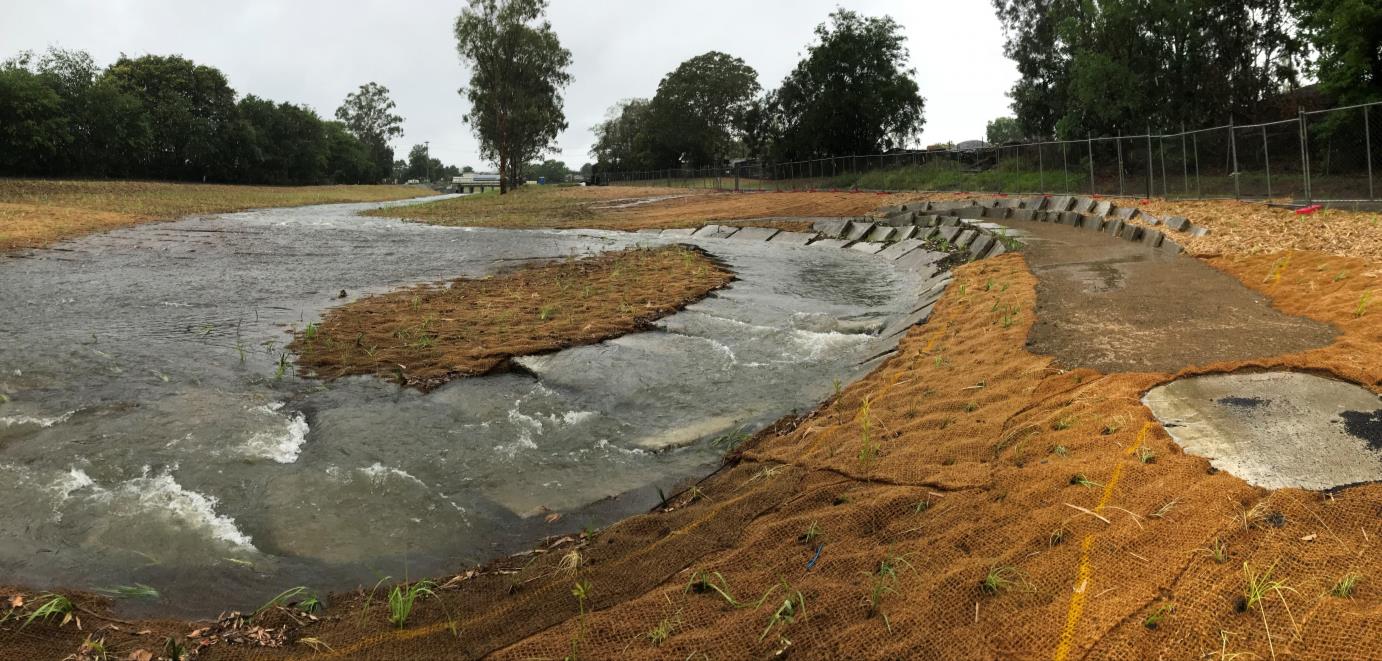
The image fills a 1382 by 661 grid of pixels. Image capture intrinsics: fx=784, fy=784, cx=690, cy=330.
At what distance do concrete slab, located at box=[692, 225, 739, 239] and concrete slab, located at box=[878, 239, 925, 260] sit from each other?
6.04 metres

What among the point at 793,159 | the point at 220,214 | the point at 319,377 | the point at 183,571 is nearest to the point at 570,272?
the point at 319,377

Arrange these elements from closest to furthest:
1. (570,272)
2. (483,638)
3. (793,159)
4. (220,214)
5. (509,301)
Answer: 1. (483,638)
2. (509,301)
3. (570,272)
4. (220,214)
5. (793,159)

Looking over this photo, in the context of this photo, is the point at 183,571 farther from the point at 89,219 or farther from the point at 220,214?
the point at 220,214

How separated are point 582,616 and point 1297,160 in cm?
2498

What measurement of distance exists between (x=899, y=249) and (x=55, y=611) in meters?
16.6

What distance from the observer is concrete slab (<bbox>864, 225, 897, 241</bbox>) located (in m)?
19.4

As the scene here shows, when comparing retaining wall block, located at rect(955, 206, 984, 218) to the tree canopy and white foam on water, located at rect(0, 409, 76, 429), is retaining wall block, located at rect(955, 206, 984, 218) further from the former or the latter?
the tree canopy

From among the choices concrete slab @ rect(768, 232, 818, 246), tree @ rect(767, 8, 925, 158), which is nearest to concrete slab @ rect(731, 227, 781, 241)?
concrete slab @ rect(768, 232, 818, 246)

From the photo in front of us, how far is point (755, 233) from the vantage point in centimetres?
2297

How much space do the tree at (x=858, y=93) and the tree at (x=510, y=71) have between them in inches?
865

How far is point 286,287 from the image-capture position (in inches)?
515

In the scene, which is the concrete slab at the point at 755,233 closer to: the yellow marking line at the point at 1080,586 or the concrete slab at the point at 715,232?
the concrete slab at the point at 715,232

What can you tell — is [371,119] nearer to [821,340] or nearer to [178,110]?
[178,110]

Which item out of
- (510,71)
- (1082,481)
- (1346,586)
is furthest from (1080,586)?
(510,71)
